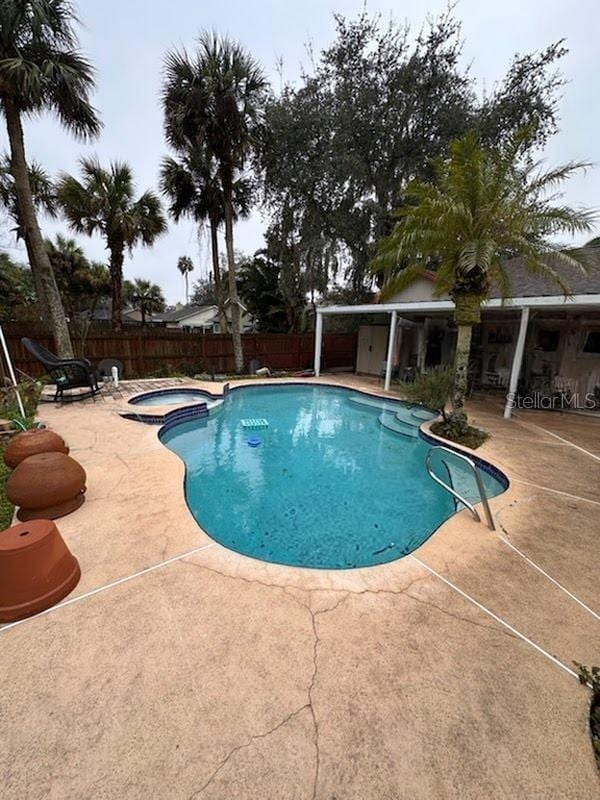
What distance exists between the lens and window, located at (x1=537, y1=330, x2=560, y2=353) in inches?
404

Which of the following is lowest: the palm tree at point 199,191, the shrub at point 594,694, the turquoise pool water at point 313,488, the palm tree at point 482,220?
the turquoise pool water at point 313,488

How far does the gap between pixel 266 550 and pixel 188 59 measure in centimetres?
1420

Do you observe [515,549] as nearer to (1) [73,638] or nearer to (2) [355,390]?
(1) [73,638]

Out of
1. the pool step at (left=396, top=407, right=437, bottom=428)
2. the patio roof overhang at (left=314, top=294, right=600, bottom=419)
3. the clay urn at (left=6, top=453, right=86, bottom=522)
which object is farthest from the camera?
the pool step at (left=396, top=407, right=437, bottom=428)

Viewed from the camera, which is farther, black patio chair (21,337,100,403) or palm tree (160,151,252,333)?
palm tree (160,151,252,333)

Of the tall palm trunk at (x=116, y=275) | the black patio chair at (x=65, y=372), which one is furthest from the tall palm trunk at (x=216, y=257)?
the black patio chair at (x=65, y=372)

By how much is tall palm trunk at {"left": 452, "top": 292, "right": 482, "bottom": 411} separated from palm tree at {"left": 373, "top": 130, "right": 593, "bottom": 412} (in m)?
0.02

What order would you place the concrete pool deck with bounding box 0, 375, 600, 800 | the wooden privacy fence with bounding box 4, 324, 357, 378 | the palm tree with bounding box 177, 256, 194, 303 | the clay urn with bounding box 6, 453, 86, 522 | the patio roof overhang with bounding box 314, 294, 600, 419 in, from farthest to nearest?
the palm tree with bounding box 177, 256, 194, 303, the wooden privacy fence with bounding box 4, 324, 357, 378, the patio roof overhang with bounding box 314, 294, 600, 419, the clay urn with bounding box 6, 453, 86, 522, the concrete pool deck with bounding box 0, 375, 600, 800

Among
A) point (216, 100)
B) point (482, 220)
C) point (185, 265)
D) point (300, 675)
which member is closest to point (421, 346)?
point (482, 220)

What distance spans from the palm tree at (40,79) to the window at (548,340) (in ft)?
47.3

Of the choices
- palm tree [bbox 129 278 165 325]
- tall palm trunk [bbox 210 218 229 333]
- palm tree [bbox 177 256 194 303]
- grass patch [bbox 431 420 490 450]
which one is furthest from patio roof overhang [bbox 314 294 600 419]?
palm tree [bbox 177 256 194 303]

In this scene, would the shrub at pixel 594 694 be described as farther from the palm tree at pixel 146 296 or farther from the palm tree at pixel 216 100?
the palm tree at pixel 146 296

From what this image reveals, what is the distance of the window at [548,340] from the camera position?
10258 mm

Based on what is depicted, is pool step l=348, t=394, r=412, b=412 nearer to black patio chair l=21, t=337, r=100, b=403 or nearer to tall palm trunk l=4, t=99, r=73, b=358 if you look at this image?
black patio chair l=21, t=337, r=100, b=403
